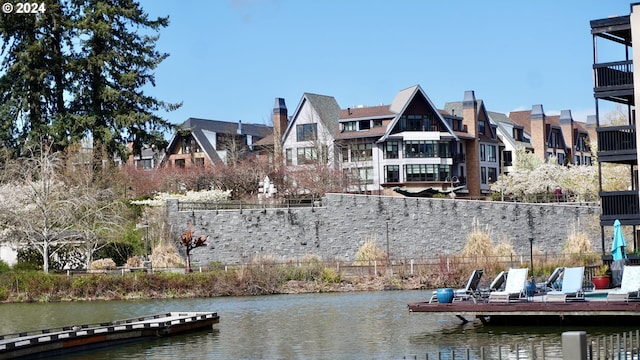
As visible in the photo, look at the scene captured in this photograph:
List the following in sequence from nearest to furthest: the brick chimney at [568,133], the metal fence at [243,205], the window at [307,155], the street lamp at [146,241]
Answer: the street lamp at [146,241] < the metal fence at [243,205] < the window at [307,155] < the brick chimney at [568,133]

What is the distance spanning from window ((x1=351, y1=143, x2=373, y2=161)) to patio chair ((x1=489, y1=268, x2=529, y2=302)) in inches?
1933

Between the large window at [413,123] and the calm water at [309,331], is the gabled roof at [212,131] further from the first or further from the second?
the calm water at [309,331]

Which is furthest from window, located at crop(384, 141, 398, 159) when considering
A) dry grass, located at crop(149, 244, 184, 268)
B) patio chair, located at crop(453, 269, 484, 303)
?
patio chair, located at crop(453, 269, 484, 303)

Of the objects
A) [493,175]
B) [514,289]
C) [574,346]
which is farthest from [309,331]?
[493,175]

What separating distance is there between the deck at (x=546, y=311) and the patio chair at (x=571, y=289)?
172 mm

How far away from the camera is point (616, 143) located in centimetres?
3222

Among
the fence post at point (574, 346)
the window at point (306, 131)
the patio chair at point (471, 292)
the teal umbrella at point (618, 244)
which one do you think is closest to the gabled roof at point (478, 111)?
the window at point (306, 131)

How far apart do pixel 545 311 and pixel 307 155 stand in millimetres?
52453

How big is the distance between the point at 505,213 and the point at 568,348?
4317cm

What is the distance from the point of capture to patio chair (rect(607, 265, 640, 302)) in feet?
79.9

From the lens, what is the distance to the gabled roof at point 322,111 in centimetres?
7788

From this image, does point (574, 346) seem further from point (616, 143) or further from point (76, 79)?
point (76, 79)

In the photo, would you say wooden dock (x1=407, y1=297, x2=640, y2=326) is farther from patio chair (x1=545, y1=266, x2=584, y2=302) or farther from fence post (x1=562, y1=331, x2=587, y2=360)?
fence post (x1=562, y1=331, x2=587, y2=360)

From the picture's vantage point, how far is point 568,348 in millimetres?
10641
